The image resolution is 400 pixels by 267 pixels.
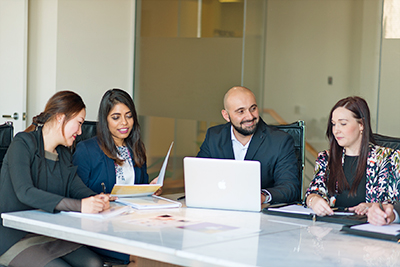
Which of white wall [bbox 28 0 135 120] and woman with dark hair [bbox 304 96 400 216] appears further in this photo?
white wall [bbox 28 0 135 120]

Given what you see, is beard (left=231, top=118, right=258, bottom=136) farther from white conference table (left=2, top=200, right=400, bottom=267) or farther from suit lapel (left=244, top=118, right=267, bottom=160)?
white conference table (left=2, top=200, right=400, bottom=267)

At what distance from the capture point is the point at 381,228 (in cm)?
189

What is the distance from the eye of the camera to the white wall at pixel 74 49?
4652 mm

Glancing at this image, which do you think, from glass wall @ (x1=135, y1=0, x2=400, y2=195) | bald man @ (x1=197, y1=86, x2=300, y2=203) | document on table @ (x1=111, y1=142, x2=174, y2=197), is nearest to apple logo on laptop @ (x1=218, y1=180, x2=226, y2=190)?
document on table @ (x1=111, y1=142, x2=174, y2=197)

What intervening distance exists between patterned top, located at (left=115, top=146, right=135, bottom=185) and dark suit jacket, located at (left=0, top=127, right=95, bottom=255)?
0.52 m

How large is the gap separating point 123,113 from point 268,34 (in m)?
2.16

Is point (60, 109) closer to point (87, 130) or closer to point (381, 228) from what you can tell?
point (87, 130)

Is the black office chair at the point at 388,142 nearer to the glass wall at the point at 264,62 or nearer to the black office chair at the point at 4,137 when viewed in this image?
the glass wall at the point at 264,62

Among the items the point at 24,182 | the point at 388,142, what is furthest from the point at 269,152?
the point at 24,182

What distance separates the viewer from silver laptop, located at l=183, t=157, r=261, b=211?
7.22 feet

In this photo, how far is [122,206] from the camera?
2.29 m

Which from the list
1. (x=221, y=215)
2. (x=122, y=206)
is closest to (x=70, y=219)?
(x=122, y=206)

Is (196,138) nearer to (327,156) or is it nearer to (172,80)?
(172,80)

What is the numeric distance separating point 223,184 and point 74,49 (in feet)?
9.85
